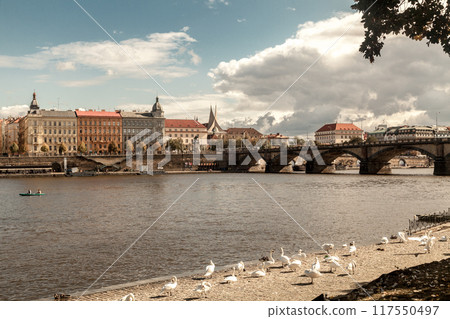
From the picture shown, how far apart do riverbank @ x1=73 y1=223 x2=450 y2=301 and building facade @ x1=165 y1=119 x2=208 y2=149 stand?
167 m

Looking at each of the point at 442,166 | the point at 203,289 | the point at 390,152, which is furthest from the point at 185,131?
the point at 203,289

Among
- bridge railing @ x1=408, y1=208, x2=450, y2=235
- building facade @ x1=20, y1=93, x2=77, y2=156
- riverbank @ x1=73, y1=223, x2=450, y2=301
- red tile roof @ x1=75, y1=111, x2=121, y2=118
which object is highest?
red tile roof @ x1=75, y1=111, x2=121, y2=118

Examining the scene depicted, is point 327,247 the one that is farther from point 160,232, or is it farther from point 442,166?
point 442,166

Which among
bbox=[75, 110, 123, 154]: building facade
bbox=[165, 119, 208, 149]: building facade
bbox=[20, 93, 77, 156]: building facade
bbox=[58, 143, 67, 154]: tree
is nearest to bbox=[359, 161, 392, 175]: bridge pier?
bbox=[75, 110, 123, 154]: building facade

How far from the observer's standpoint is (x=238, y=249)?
1886 centimetres

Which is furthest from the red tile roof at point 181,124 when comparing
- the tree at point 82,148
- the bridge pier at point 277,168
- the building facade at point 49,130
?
the bridge pier at point 277,168

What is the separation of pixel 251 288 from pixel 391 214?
1981 cm

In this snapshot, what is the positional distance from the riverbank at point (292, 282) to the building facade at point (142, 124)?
129 metres

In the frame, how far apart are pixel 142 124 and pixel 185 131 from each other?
1619 inches

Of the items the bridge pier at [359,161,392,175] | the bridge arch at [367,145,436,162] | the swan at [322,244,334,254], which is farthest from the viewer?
the bridge pier at [359,161,392,175]

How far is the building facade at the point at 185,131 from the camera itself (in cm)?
18412

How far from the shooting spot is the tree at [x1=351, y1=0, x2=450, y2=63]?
41.7ft

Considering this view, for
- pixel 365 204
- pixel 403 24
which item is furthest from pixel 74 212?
pixel 403 24

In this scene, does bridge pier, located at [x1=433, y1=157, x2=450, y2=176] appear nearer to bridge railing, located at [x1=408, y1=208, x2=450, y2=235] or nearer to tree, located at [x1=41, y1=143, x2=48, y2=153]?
bridge railing, located at [x1=408, y1=208, x2=450, y2=235]
